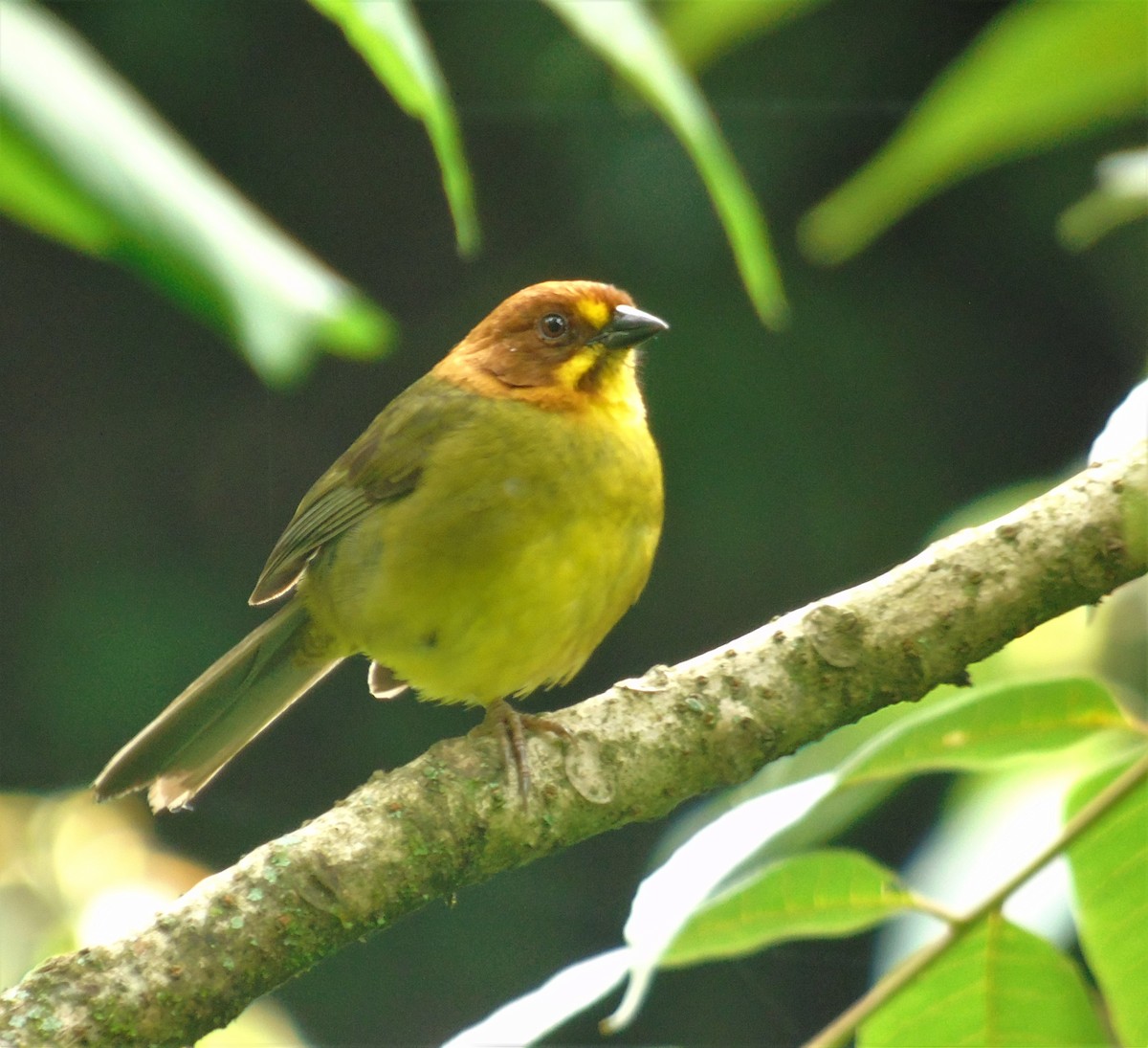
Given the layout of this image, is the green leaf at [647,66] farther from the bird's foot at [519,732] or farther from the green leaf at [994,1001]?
the bird's foot at [519,732]

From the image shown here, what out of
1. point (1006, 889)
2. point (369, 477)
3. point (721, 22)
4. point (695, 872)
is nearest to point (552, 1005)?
point (695, 872)

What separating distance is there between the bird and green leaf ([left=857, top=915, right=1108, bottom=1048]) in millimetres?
1155

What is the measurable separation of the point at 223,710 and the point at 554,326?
109cm

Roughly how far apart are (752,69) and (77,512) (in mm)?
2991

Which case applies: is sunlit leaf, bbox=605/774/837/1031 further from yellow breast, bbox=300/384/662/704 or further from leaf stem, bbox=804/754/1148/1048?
yellow breast, bbox=300/384/662/704

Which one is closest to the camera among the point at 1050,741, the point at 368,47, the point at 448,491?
the point at 368,47

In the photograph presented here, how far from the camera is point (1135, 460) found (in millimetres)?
1946

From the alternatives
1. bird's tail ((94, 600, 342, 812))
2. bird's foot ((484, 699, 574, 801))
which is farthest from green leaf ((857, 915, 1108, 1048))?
bird's tail ((94, 600, 342, 812))

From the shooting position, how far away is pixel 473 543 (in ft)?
8.72

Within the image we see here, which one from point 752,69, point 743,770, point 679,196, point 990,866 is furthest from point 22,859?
point 752,69

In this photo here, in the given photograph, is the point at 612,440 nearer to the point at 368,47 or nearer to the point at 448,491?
the point at 448,491

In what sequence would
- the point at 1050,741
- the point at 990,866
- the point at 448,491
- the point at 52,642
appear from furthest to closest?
1. the point at 52,642
2. the point at 448,491
3. the point at 990,866
4. the point at 1050,741

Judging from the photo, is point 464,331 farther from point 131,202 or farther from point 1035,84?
point 131,202

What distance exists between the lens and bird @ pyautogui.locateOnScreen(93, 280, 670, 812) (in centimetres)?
266
